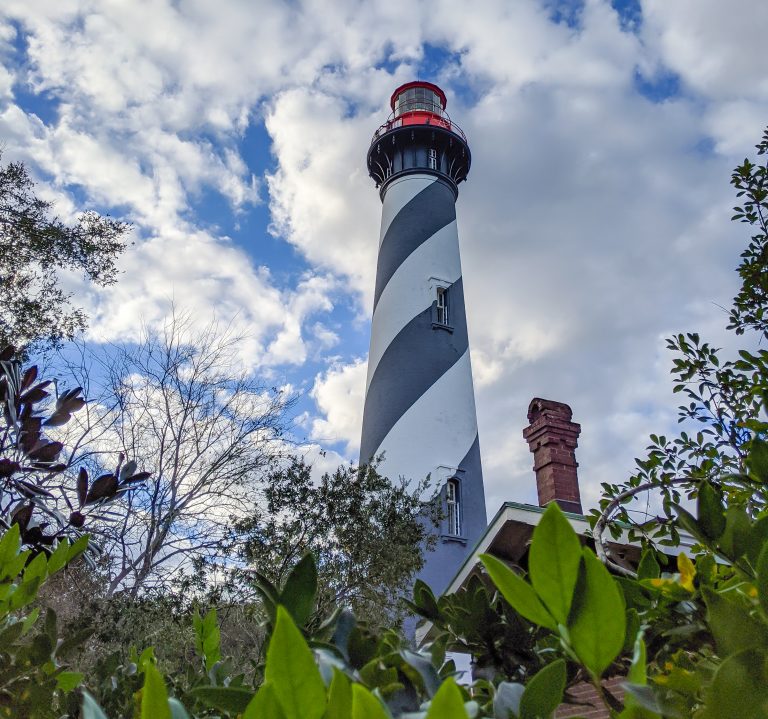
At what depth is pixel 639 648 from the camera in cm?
45

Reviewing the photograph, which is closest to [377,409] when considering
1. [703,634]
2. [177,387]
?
[177,387]

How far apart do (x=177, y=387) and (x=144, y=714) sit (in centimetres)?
1081

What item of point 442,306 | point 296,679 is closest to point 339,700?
point 296,679

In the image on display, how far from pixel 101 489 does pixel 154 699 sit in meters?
1.52

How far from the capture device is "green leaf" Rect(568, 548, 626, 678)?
0.46m

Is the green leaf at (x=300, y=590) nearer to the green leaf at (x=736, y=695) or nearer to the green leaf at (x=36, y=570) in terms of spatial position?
the green leaf at (x=736, y=695)

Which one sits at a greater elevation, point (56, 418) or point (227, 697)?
point (56, 418)

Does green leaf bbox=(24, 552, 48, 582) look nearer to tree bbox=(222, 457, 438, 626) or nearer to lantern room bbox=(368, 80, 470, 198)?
tree bbox=(222, 457, 438, 626)

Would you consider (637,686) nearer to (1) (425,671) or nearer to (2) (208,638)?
(1) (425,671)

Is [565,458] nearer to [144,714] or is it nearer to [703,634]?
[703,634]

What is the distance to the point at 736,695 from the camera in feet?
1.44

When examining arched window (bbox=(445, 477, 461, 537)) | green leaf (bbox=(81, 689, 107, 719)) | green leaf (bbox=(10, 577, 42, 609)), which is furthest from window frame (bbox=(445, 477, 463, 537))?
green leaf (bbox=(81, 689, 107, 719))

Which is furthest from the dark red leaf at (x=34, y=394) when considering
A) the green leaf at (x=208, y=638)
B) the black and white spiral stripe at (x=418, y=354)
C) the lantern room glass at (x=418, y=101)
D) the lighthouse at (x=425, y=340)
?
the lantern room glass at (x=418, y=101)

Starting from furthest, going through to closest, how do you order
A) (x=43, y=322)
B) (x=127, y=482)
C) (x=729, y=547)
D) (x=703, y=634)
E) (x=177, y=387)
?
1. (x=177, y=387)
2. (x=43, y=322)
3. (x=127, y=482)
4. (x=703, y=634)
5. (x=729, y=547)
